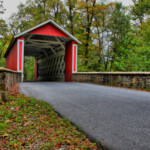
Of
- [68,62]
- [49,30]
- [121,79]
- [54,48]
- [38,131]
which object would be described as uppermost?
[49,30]

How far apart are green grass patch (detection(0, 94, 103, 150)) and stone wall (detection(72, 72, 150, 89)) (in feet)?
14.8

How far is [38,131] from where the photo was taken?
2.55m

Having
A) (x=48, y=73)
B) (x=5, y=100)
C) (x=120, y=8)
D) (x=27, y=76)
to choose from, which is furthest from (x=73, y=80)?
(x=27, y=76)

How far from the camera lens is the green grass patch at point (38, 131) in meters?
2.13

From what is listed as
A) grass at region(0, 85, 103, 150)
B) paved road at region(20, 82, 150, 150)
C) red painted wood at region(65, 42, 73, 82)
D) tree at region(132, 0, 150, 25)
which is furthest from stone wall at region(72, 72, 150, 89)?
tree at region(132, 0, 150, 25)

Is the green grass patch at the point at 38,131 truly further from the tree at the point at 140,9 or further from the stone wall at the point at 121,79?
the tree at the point at 140,9

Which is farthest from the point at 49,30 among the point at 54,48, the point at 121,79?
the point at 121,79

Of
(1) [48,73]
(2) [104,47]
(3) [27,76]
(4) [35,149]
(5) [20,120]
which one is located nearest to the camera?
(4) [35,149]

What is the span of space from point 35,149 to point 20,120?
1.09 metres

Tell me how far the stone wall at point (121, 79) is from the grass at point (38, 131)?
4512 millimetres

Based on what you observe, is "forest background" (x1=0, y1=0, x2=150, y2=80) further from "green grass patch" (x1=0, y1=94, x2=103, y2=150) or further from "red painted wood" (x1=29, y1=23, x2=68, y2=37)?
"green grass patch" (x1=0, y1=94, x2=103, y2=150)

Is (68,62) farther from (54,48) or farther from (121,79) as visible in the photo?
(121,79)

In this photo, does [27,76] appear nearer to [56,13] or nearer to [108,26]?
[56,13]

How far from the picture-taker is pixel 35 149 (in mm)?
2049
